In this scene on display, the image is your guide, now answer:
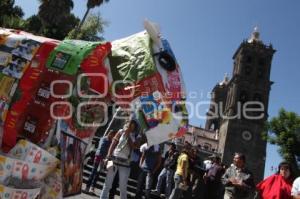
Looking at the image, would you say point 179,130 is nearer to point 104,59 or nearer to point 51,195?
point 104,59

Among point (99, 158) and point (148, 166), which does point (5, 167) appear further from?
point (148, 166)

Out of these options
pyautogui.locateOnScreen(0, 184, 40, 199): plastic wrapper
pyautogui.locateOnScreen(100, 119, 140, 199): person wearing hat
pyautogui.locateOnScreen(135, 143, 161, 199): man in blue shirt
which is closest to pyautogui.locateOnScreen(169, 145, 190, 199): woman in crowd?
pyautogui.locateOnScreen(135, 143, 161, 199): man in blue shirt

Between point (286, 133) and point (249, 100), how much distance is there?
53.6ft

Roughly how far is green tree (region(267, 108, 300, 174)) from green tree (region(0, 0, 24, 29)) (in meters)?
25.4

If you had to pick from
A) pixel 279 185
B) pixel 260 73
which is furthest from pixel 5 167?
pixel 260 73

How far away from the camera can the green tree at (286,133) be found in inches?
1535

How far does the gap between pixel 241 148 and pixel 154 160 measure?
155ft

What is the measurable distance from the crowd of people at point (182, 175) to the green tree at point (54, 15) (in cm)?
1612

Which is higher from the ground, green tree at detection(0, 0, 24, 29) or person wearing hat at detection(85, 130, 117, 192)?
green tree at detection(0, 0, 24, 29)

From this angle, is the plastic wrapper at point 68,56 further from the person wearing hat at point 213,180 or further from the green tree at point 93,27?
the green tree at point 93,27

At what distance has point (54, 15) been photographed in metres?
26.1

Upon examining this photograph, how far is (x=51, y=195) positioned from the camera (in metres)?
2.88

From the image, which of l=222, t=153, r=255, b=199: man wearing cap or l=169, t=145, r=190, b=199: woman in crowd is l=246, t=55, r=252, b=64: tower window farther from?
l=222, t=153, r=255, b=199: man wearing cap

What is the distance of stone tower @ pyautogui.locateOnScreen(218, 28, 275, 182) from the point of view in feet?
179
